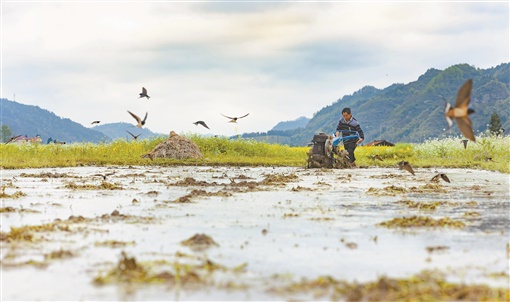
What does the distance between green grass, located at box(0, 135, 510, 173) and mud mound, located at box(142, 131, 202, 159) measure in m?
0.82

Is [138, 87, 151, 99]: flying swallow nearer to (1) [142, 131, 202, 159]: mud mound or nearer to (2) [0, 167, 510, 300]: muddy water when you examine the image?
(2) [0, 167, 510, 300]: muddy water

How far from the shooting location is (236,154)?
105ft

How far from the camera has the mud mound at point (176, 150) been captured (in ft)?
92.9

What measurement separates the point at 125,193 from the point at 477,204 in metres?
6.73

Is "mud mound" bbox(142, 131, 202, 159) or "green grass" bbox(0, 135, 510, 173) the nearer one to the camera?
"green grass" bbox(0, 135, 510, 173)

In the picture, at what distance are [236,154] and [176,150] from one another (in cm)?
446

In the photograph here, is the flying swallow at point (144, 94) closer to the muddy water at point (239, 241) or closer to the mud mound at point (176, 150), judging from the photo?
the muddy water at point (239, 241)

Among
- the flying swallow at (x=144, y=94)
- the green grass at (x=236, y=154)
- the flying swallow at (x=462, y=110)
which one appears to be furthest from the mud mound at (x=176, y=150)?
the flying swallow at (x=462, y=110)

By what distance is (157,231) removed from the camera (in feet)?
25.5

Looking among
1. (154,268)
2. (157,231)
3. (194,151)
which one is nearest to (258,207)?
(157,231)

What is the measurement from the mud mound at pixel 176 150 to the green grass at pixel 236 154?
822 millimetres

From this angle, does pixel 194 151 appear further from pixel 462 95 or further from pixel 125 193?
pixel 462 95

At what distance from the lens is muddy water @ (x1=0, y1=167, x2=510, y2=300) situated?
514 cm

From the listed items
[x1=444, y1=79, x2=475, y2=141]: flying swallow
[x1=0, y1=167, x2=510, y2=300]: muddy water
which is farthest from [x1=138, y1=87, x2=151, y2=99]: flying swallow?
[x1=444, y1=79, x2=475, y2=141]: flying swallow
